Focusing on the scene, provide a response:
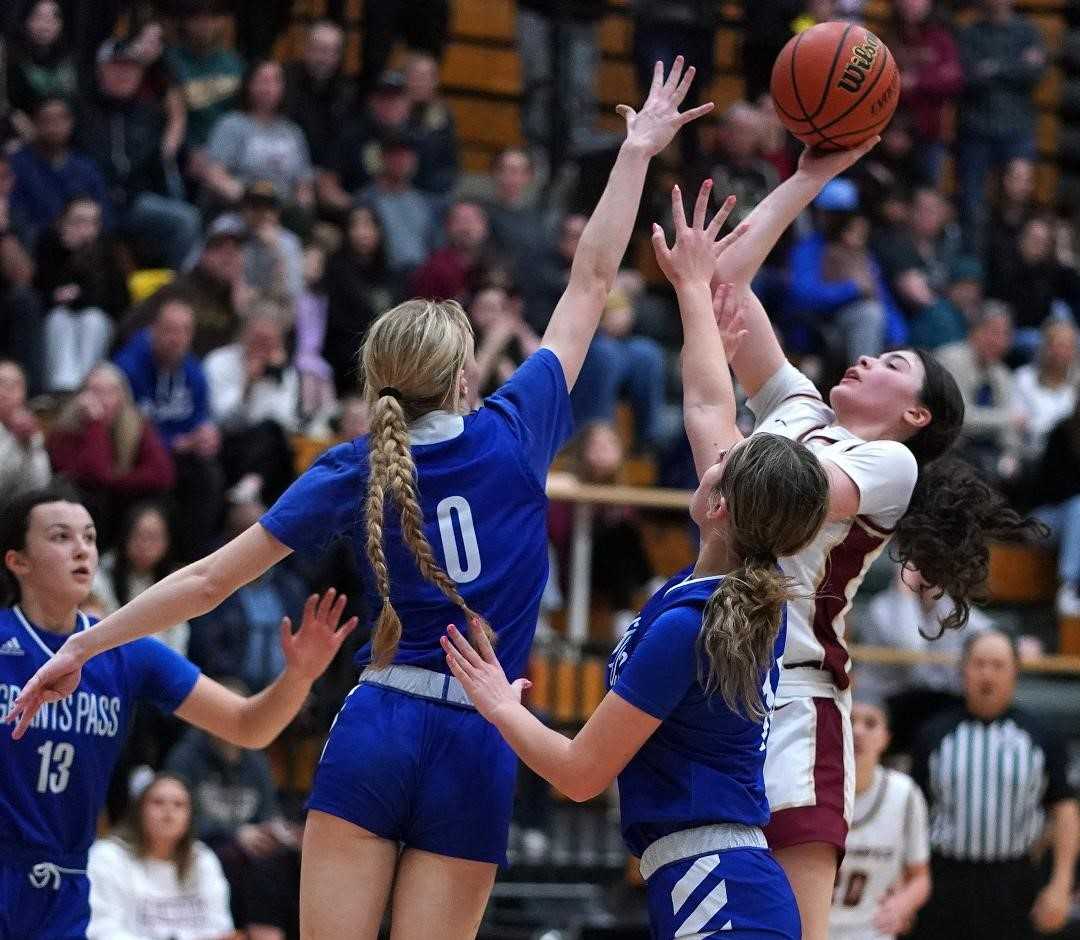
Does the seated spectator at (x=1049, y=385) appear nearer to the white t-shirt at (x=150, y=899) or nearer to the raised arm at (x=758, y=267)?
the white t-shirt at (x=150, y=899)

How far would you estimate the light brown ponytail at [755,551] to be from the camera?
367 cm

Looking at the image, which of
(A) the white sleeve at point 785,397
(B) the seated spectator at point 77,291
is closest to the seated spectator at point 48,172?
(B) the seated spectator at point 77,291

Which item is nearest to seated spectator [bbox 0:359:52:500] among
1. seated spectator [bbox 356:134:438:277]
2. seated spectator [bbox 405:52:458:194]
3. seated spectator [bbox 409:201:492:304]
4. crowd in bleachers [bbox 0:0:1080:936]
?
crowd in bleachers [bbox 0:0:1080:936]

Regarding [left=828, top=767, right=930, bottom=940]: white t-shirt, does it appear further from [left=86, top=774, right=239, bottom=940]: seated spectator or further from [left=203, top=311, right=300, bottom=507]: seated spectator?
[left=203, top=311, right=300, bottom=507]: seated spectator

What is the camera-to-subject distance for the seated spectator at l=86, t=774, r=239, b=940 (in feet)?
25.1

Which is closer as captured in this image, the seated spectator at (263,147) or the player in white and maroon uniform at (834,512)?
the player in white and maroon uniform at (834,512)

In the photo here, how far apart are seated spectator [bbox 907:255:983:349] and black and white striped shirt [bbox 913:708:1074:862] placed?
4.04m

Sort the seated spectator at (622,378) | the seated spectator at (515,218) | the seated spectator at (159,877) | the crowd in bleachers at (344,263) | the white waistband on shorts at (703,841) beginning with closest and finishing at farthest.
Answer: the white waistband on shorts at (703,841)
the seated spectator at (159,877)
the crowd in bleachers at (344,263)
the seated spectator at (622,378)
the seated spectator at (515,218)

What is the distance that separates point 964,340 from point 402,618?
31.3 feet

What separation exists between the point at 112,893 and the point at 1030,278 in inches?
343

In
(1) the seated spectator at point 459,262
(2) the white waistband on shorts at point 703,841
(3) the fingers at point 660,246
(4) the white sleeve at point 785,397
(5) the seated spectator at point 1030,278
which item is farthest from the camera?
(5) the seated spectator at point 1030,278

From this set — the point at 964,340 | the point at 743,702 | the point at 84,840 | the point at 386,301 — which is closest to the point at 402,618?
the point at 743,702

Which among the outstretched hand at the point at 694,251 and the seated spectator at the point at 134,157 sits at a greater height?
the seated spectator at the point at 134,157

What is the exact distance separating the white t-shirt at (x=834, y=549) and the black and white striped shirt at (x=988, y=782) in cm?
456
